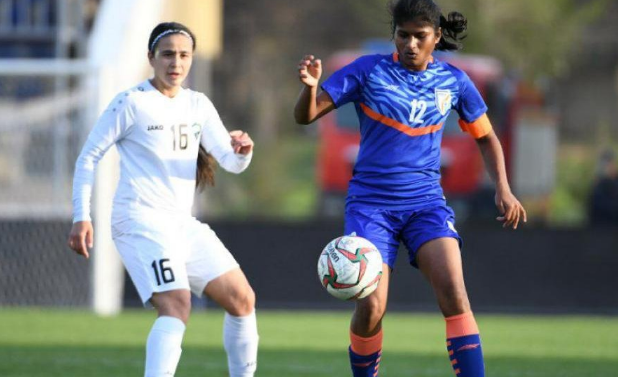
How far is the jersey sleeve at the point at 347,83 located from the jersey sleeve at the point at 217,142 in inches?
21.3

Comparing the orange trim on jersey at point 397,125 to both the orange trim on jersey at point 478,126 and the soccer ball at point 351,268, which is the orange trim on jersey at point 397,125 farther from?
the soccer ball at point 351,268

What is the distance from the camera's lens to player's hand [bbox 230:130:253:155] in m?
6.36

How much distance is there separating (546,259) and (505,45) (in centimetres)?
912

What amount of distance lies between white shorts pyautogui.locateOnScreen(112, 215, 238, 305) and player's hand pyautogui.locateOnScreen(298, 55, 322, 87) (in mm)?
921

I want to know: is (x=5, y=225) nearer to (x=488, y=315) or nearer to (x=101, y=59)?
(x=101, y=59)

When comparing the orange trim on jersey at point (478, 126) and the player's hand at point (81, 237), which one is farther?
the orange trim on jersey at point (478, 126)

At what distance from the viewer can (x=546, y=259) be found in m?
15.2

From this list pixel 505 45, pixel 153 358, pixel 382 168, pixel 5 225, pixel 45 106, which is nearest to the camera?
pixel 153 358

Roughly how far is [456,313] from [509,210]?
22.1 inches

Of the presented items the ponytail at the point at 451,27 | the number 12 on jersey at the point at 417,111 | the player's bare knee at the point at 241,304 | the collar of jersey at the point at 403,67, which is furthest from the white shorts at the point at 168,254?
the ponytail at the point at 451,27

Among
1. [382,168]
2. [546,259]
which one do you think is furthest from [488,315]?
[382,168]

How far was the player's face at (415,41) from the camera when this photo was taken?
6.19 meters

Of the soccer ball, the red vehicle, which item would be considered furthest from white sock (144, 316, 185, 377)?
the red vehicle

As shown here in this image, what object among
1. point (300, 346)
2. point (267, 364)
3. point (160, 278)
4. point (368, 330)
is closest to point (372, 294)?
point (368, 330)
